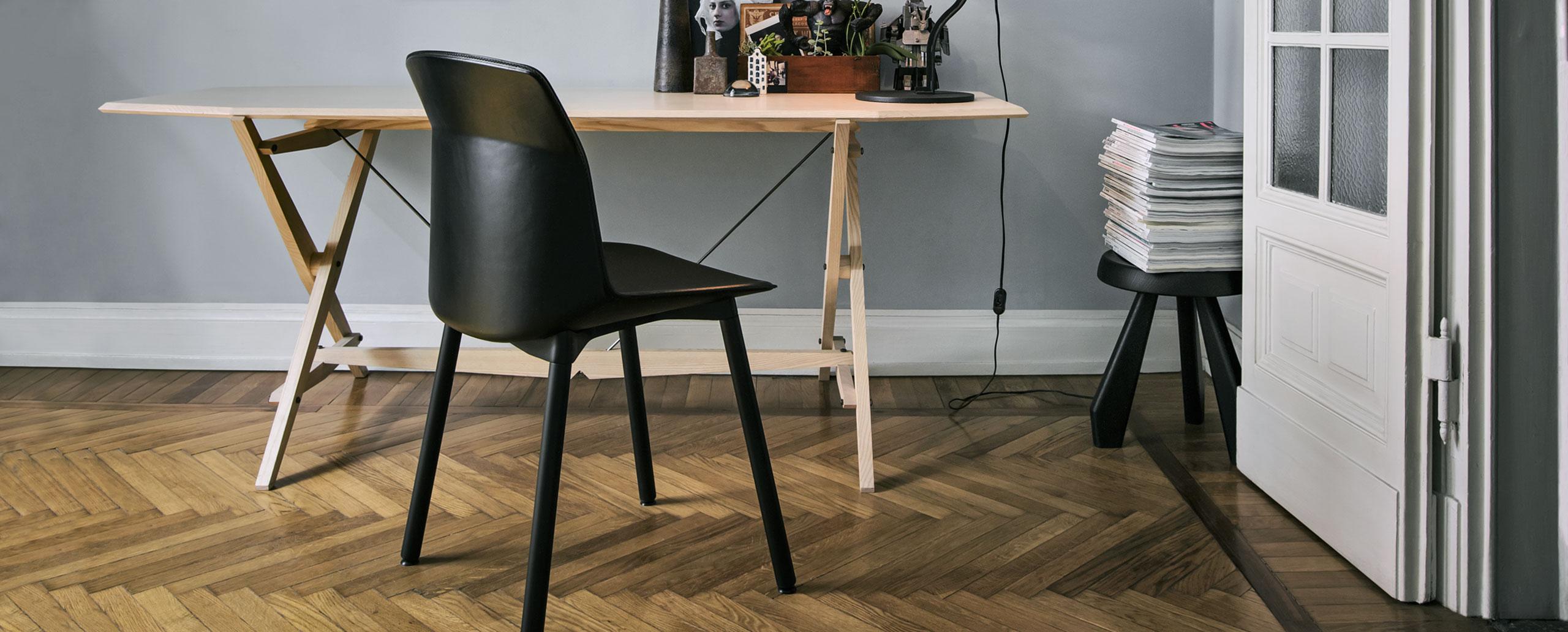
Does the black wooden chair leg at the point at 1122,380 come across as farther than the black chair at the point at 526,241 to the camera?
Yes

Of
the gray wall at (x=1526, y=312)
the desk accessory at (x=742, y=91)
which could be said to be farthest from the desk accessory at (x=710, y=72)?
the gray wall at (x=1526, y=312)

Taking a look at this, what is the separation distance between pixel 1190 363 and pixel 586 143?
1.56 meters

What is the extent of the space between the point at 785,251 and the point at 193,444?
4.75ft

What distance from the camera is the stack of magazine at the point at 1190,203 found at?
2.33 m

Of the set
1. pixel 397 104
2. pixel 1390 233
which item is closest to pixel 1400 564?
pixel 1390 233

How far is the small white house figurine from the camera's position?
2.68 meters

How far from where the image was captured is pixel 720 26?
2.76m

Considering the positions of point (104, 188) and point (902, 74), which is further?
point (104, 188)

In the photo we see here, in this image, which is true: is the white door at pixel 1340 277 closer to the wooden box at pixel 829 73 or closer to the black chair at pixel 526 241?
the wooden box at pixel 829 73

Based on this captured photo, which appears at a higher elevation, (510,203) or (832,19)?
(832,19)

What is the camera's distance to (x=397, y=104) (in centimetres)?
235

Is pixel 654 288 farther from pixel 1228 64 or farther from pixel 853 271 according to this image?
pixel 1228 64

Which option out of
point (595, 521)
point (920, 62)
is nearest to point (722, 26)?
point (920, 62)

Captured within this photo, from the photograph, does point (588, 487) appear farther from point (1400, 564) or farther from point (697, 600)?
point (1400, 564)
